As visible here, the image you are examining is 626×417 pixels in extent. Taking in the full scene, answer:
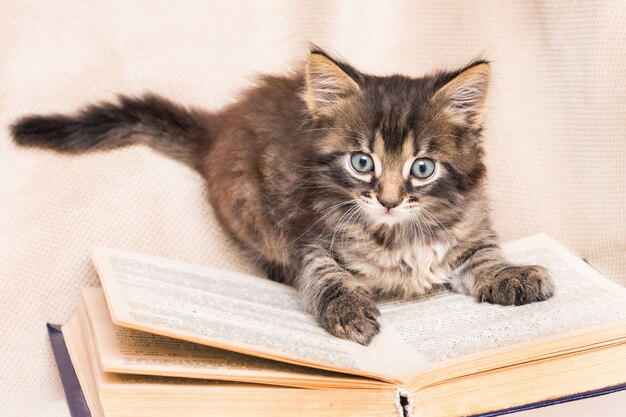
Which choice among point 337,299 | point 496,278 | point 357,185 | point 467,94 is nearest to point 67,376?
point 337,299

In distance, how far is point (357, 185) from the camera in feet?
5.62

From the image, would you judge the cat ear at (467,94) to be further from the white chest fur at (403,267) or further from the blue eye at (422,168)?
the white chest fur at (403,267)

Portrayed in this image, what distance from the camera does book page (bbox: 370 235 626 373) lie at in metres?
1.44

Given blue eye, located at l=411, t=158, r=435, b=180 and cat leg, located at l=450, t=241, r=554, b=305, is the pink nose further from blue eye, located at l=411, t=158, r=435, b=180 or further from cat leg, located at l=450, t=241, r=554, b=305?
cat leg, located at l=450, t=241, r=554, b=305

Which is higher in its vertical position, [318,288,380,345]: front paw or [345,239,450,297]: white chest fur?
[345,239,450,297]: white chest fur

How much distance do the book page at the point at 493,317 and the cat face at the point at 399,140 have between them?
21 centimetres

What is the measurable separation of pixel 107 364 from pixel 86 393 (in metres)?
0.24

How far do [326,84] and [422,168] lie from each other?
0.32 meters

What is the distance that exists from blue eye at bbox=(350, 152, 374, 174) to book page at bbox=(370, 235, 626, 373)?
35 centimetres

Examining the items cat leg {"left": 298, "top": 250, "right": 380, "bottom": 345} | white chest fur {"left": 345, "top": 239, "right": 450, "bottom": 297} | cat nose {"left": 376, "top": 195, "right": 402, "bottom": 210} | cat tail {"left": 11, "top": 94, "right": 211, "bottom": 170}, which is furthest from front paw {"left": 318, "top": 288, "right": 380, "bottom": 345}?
cat tail {"left": 11, "top": 94, "right": 211, "bottom": 170}

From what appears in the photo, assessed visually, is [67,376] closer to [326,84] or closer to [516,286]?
[326,84]

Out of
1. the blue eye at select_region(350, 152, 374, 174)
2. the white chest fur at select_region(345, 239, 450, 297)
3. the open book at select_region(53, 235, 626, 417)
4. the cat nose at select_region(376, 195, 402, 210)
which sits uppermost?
the blue eye at select_region(350, 152, 374, 174)

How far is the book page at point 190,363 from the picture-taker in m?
1.26

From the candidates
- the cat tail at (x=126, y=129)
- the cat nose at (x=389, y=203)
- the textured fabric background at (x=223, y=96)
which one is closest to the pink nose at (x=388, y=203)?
Result: the cat nose at (x=389, y=203)
